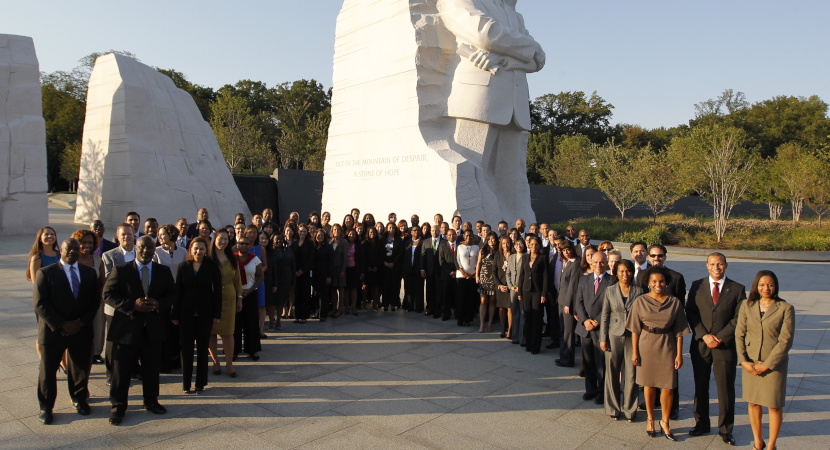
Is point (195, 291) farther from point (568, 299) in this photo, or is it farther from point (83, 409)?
point (568, 299)

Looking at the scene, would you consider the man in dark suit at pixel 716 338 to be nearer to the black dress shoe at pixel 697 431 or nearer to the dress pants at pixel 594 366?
the black dress shoe at pixel 697 431

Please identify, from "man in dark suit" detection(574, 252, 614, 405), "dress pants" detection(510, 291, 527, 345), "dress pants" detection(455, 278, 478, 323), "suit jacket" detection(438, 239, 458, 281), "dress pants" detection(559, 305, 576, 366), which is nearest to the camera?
"man in dark suit" detection(574, 252, 614, 405)

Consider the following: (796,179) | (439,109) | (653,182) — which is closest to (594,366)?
(439,109)

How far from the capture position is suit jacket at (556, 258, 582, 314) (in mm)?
4991

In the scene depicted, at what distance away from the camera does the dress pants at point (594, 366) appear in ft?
14.4

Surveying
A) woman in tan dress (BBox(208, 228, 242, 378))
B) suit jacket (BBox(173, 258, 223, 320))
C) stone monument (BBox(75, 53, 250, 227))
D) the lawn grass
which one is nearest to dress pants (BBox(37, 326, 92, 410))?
suit jacket (BBox(173, 258, 223, 320))

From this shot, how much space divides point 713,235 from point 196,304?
58.0 feet

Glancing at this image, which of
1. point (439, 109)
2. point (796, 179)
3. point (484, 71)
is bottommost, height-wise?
point (439, 109)

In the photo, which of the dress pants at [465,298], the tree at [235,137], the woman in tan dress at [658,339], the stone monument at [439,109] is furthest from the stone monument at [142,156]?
the woman in tan dress at [658,339]

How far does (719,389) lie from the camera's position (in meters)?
3.75

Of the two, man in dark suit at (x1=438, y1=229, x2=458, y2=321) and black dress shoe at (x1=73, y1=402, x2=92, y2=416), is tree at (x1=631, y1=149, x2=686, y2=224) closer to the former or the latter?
man in dark suit at (x1=438, y1=229, x2=458, y2=321)

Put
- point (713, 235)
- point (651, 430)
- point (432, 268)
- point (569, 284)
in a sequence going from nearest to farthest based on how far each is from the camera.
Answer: point (651, 430) → point (569, 284) → point (432, 268) → point (713, 235)

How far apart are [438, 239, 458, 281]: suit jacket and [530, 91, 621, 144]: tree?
3760cm

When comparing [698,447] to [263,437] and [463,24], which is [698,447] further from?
[463,24]
